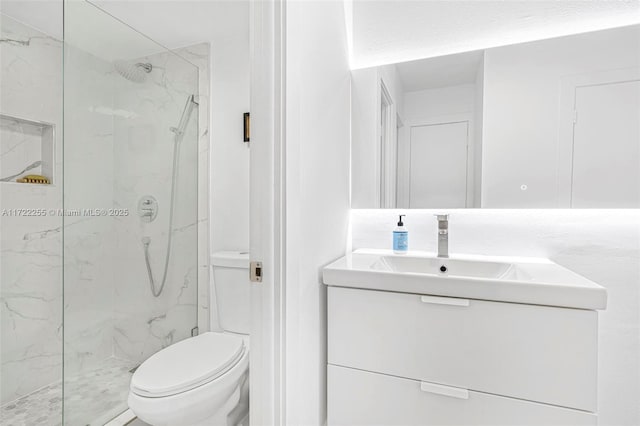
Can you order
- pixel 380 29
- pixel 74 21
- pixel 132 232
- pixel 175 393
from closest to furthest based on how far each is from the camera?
pixel 175 393 → pixel 74 21 → pixel 380 29 → pixel 132 232

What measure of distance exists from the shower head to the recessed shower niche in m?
0.54

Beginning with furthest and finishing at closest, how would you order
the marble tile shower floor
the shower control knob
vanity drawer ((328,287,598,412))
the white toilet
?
the shower control knob < the marble tile shower floor < the white toilet < vanity drawer ((328,287,598,412))

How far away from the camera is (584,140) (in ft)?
4.03

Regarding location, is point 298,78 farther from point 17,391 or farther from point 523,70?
point 17,391

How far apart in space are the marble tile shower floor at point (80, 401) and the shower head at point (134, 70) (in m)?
1.59

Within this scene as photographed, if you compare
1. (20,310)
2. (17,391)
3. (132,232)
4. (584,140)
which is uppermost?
(584,140)

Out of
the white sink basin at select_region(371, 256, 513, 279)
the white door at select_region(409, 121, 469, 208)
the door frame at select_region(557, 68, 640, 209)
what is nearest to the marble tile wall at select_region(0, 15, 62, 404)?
the white sink basin at select_region(371, 256, 513, 279)

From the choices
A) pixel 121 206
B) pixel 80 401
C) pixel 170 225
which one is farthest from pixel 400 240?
pixel 80 401

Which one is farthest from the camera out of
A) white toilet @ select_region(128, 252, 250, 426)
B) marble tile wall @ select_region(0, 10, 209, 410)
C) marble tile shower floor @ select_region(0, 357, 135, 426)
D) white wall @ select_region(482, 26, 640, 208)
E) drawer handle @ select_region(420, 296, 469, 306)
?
marble tile wall @ select_region(0, 10, 209, 410)

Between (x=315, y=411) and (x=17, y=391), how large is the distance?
67.1 inches

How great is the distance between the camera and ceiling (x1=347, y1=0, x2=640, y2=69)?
4.07 feet

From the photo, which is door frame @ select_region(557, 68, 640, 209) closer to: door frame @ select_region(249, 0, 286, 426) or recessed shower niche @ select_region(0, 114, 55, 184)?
door frame @ select_region(249, 0, 286, 426)

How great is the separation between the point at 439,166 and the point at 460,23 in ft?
2.14

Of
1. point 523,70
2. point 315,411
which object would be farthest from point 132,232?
point 523,70
